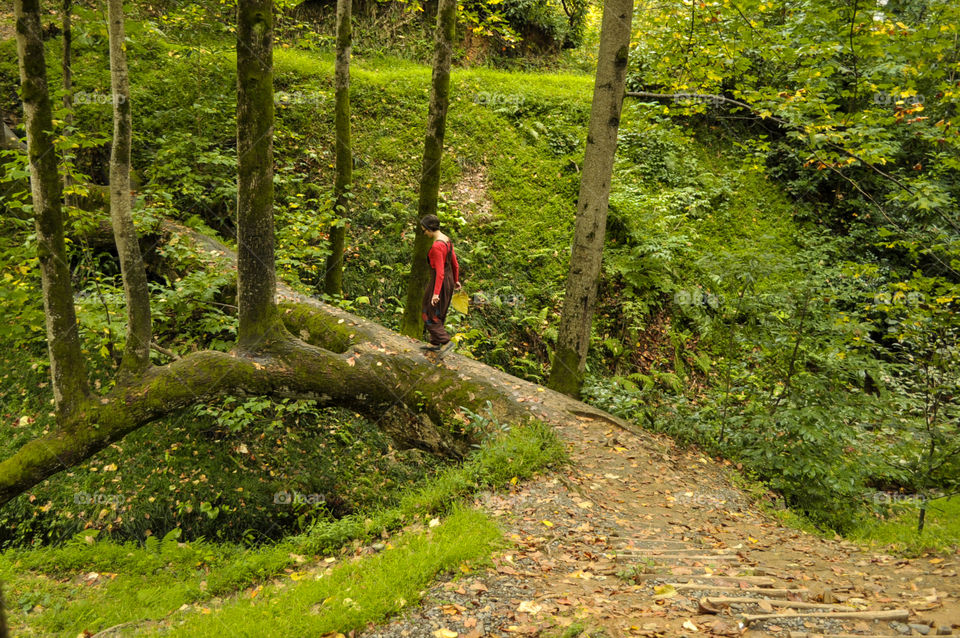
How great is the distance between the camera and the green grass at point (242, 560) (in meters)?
4.25

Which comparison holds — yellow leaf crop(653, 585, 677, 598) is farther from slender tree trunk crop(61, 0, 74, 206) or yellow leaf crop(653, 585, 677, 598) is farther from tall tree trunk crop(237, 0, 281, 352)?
slender tree trunk crop(61, 0, 74, 206)

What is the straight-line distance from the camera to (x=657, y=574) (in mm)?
3996

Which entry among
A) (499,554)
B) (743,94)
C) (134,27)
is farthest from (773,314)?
(134,27)

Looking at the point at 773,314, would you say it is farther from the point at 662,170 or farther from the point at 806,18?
the point at 662,170

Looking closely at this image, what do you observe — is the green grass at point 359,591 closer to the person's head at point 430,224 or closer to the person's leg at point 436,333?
the person's leg at point 436,333

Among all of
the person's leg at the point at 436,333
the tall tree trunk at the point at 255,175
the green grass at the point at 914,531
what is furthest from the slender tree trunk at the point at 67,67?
the green grass at the point at 914,531

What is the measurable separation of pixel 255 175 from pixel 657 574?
5344mm

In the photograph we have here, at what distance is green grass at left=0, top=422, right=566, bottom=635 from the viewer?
425 centimetres

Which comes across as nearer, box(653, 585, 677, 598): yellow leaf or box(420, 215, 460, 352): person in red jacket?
box(653, 585, 677, 598): yellow leaf

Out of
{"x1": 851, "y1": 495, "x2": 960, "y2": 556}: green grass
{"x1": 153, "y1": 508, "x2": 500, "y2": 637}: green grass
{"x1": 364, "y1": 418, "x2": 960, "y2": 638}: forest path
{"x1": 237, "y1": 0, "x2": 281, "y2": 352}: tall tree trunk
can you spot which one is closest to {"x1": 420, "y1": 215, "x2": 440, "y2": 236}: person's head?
{"x1": 237, "y1": 0, "x2": 281, "y2": 352}: tall tree trunk

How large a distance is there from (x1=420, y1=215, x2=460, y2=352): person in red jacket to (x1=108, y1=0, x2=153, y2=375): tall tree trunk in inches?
125

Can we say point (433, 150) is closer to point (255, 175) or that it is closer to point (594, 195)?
point (594, 195)

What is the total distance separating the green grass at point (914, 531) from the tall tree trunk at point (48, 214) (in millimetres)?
7911

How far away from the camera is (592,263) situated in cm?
742
